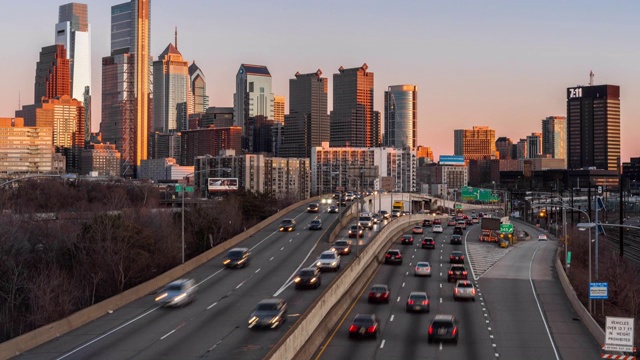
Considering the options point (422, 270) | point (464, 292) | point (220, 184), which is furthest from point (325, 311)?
point (220, 184)

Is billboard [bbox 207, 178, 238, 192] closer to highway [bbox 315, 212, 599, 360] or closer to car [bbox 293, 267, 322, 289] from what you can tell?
highway [bbox 315, 212, 599, 360]

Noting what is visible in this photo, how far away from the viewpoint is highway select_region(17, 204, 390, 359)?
31.4 meters

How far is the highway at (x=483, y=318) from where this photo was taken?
35.0m

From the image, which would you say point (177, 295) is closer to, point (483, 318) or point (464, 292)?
point (483, 318)

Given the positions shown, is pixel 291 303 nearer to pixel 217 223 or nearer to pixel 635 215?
pixel 217 223

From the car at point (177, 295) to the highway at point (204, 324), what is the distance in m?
0.44

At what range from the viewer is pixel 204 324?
36781mm

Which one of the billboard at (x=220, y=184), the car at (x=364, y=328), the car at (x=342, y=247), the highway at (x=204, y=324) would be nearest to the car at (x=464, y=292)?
the highway at (x=204, y=324)

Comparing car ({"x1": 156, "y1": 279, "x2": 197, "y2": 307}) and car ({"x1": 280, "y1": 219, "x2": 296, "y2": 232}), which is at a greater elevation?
car ({"x1": 280, "y1": 219, "x2": 296, "y2": 232})

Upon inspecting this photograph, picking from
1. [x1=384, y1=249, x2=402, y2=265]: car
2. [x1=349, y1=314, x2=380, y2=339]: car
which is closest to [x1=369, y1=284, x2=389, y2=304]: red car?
[x1=349, y1=314, x2=380, y2=339]: car

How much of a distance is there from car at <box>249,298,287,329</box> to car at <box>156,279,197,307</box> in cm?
619

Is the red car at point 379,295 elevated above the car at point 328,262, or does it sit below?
below

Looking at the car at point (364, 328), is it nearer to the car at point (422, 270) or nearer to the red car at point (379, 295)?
the red car at point (379, 295)

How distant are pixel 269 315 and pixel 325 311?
4.90 metres
